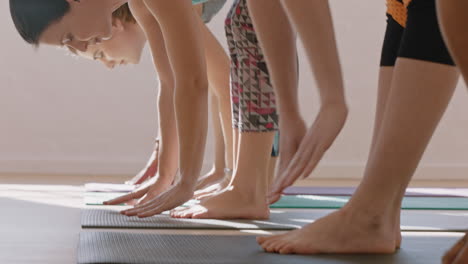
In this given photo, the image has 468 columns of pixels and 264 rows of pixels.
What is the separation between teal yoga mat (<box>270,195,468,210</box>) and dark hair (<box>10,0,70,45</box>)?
880 millimetres

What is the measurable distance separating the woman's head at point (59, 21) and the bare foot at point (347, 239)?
31.0 inches

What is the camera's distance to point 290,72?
4.24 ft

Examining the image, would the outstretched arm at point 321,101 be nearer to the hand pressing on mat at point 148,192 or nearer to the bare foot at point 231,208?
the bare foot at point 231,208

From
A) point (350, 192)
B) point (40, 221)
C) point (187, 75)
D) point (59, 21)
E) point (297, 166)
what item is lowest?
point (350, 192)

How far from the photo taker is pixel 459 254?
3.04 feet

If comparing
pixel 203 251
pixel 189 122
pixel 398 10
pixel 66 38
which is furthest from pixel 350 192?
pixel 203 251

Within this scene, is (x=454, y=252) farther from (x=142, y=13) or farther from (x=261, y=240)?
(x=142, y=13)

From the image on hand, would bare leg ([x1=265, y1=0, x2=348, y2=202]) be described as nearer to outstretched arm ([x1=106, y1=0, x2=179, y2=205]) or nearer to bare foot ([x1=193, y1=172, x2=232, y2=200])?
outstretched arm ([x1=106, y1=0, x2=179, y2=205])

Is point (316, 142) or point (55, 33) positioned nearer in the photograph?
point (316, 142)

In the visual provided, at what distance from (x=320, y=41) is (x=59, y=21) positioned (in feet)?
2.78

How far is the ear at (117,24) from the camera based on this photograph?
272 cm

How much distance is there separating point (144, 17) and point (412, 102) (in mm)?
1132

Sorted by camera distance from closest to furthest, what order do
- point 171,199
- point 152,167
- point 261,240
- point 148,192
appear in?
1. point 261,240
2. point 171,199
3. point 148,192
4. point 152,167

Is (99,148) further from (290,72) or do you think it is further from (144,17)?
(290,72)
